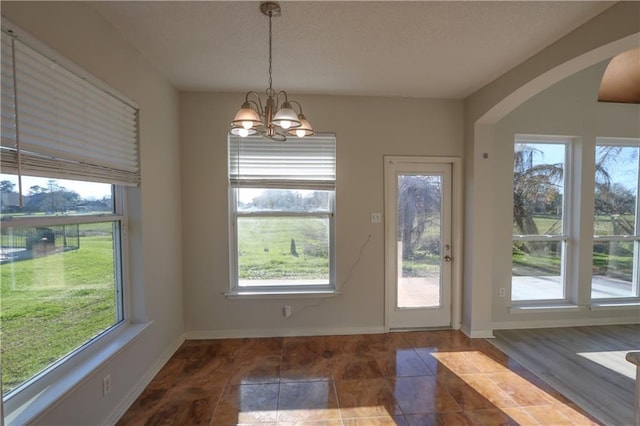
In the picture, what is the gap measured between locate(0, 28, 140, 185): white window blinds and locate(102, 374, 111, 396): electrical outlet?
51.6 inches

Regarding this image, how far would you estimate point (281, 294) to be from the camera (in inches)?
129

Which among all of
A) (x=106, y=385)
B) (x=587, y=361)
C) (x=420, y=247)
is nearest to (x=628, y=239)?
(x=587, y=361)

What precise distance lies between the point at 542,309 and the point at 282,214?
334 cm

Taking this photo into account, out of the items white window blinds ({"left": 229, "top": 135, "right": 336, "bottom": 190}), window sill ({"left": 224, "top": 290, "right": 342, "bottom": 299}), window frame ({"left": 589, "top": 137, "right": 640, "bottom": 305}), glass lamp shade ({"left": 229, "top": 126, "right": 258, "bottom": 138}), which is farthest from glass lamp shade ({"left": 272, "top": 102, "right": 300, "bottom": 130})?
window frame ({"left": 589, "top": 137, "right": 640, "bottom": 305})

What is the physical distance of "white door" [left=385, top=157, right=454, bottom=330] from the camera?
11.3ft

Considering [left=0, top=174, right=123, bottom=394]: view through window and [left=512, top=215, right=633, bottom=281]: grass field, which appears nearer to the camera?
[left=0, top=174, right=123, bottom=394]: view through window

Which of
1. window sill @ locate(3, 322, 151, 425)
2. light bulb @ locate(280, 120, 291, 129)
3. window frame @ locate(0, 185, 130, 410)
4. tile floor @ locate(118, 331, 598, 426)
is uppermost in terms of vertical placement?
light bulb @ locate(280, 120, 291, 129)

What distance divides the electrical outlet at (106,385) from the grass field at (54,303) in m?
0.29

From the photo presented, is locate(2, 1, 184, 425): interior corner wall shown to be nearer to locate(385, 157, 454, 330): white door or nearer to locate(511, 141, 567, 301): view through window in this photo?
locate(385, 157, 454, 330): white door

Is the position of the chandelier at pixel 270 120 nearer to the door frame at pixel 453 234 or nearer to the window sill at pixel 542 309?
the door frame at pixel 453 234

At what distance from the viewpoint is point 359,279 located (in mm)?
3373

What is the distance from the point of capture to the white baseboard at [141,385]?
78.3 inches

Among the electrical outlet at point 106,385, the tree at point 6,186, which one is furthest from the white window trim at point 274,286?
the tree at point 6,186

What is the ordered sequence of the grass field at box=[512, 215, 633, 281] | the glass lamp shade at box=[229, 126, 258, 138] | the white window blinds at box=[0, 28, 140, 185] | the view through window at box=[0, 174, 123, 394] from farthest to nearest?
the grass field at box=[512, 215, 633, 281] → the glass lamp shade at box=[229, 126, 258, 138] → the view through window at box=[0, 174, 123, 394] → the white window blinds at box=[0, 28, 140, 185]
